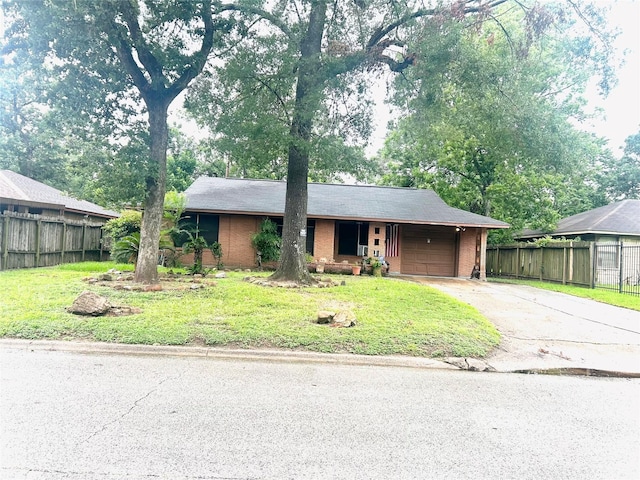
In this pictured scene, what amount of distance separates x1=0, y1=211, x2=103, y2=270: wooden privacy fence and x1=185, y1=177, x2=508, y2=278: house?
4.47 metres

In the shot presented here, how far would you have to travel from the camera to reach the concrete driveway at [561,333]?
18.3ft

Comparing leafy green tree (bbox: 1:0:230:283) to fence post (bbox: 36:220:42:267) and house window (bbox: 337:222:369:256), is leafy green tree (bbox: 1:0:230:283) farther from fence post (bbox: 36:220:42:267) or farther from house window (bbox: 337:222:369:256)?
house window (bbox: 337:222:369:256)

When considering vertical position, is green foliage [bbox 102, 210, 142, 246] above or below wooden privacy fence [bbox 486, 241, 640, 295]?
above

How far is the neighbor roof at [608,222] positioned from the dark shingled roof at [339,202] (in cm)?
567

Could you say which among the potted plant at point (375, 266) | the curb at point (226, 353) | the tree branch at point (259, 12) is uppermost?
the tree branch at point (259, 12)

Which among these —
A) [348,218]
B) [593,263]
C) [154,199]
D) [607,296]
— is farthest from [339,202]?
[607,296]

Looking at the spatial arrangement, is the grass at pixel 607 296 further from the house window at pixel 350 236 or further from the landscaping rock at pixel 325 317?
the landscaping rock at pixel 325 317

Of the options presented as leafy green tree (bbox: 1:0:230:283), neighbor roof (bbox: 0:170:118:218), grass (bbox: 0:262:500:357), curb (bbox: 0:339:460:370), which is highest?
leafy green tree (bbox: 1:0:230:283)

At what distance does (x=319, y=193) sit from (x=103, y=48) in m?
11.6

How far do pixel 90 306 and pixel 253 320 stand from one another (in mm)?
2835

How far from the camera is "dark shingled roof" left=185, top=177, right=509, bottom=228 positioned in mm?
16031

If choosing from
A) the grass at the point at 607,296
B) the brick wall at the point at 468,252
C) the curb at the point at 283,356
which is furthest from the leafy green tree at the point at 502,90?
the curb at the point at 283,356

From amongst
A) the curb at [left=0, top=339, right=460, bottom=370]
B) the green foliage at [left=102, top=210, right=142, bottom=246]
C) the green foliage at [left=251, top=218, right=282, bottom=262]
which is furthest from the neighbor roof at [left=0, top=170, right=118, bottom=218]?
the curb at [left=0, top=339, right=460, bottom=370]

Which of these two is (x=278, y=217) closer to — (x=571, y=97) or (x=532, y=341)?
(x=532, y=341)
